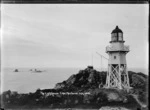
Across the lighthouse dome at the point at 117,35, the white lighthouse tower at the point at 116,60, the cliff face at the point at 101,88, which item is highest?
the lighthouse dome at the point at 117,35

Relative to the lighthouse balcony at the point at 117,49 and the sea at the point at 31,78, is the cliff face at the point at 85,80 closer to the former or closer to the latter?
the sea at the point at 31,78

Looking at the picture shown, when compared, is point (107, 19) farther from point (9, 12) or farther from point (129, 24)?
point (9, 12)

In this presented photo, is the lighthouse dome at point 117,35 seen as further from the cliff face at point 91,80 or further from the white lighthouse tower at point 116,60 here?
the cliff face at point 91,80

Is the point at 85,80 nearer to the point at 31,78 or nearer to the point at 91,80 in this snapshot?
the point at 91,80

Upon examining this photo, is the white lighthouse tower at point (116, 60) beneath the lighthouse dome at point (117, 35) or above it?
beneath

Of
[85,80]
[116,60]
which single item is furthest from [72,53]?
[116,60]

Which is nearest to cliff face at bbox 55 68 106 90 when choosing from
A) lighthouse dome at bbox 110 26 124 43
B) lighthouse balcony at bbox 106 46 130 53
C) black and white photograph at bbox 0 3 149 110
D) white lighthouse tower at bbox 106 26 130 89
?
black and white photograph at bbox 0 3 149 110

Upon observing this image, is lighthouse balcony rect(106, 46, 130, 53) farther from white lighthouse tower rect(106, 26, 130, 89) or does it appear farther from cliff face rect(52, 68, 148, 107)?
cliff face rect(52, 68, 148, 107)

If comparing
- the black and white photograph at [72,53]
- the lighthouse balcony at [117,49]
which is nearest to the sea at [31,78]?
the black and white photograph at [72,53]

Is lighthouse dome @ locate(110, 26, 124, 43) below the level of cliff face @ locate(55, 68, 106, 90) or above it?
above
